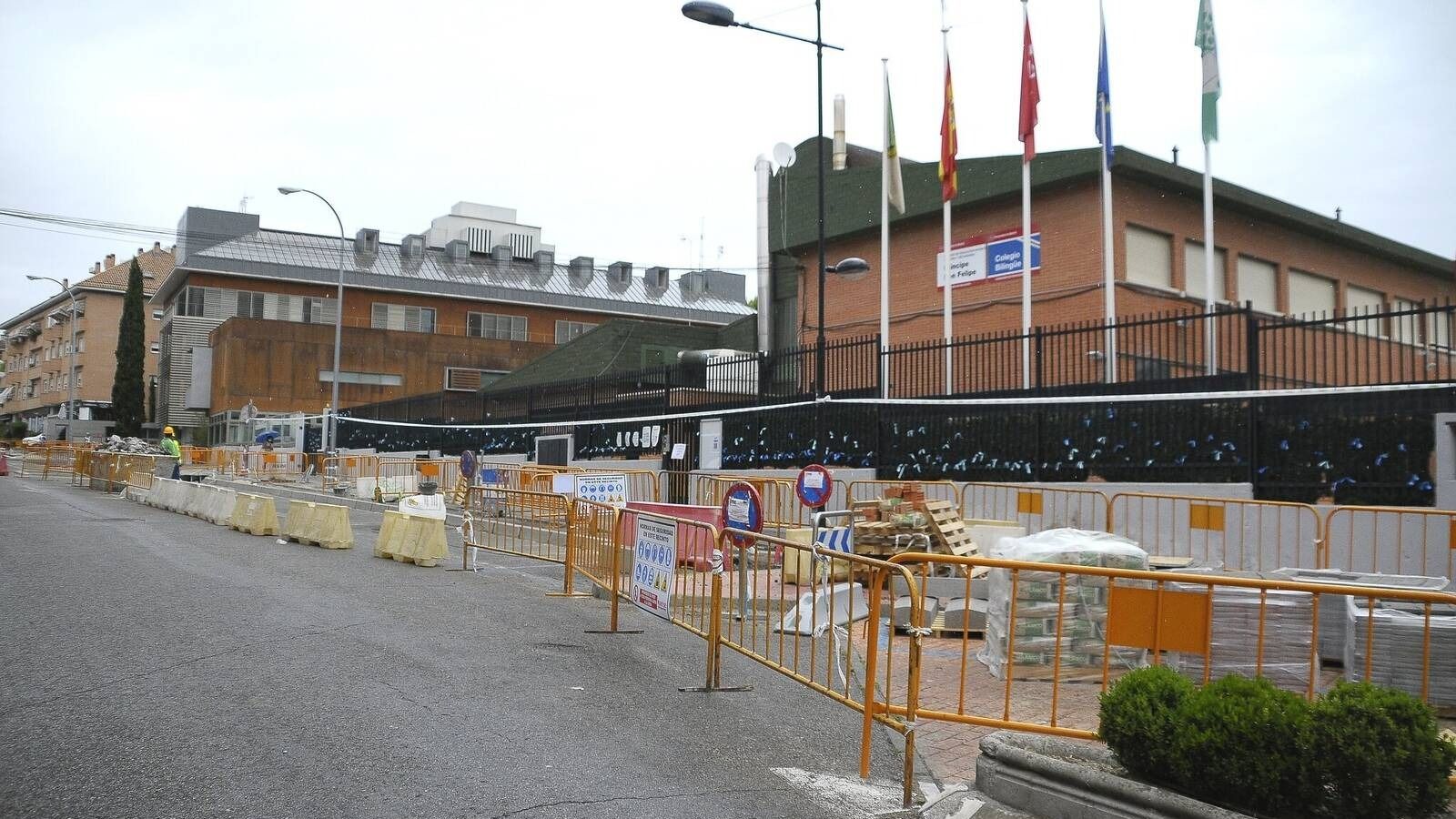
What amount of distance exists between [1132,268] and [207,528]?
1930 cm

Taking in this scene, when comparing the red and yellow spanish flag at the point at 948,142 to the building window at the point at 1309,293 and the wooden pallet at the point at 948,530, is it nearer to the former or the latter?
the building window at the point at 1309,293

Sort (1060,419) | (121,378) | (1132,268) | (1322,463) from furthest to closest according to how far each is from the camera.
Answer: (121,378) → (1132,268) → (1060,419) → (1322,463)

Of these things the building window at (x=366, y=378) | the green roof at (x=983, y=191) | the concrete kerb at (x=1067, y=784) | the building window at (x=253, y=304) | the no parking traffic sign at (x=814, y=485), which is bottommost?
the concrete kerb at (x=1067, y=784)

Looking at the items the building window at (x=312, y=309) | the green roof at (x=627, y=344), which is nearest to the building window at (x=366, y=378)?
the building window at (x=312, y=309)

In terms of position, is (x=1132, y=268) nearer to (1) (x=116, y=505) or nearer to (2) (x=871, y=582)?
(2) (x=871, y=582)

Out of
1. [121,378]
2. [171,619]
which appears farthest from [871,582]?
[121,378]

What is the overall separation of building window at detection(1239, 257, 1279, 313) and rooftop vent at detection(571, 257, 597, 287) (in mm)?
55733

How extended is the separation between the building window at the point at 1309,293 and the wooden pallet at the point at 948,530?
18619 millimetres

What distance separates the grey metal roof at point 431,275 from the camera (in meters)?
67.6

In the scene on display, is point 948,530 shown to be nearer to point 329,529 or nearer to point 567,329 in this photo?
point 329,529

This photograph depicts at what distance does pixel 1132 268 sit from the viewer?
78.7 ft

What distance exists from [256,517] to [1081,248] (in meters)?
17.4

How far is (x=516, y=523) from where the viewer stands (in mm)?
14359

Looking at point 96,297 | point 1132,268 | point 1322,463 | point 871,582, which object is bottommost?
Result: point 871,582
